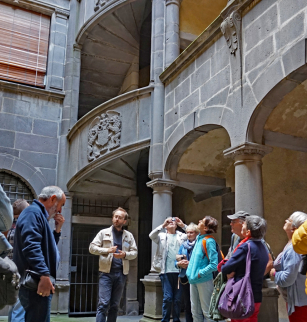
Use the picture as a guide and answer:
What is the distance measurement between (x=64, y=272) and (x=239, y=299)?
6616 millimetres

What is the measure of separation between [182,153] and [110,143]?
195cm

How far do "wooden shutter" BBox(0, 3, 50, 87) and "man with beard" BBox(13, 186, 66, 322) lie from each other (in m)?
7.93

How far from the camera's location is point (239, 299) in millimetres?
3586

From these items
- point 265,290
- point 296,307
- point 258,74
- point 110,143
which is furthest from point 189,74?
point 296,307

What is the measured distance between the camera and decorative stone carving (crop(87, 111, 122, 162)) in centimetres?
862

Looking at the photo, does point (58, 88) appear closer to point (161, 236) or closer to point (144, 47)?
point (144, 47)

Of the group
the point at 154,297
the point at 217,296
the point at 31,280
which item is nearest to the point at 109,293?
the point at 217,296

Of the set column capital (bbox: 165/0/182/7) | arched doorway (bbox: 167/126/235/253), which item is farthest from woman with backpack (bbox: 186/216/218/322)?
column capital (bbox: 165/0/182/7)

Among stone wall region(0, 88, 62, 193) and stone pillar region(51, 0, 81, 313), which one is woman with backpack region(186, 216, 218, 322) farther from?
stone wall region(0, 88, 62, 193)

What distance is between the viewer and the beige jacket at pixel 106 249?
5234mm

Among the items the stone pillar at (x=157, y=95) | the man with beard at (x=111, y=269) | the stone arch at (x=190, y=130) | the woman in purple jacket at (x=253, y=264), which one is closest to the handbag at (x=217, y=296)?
the woman in purple jacket at (x=253, y=264)

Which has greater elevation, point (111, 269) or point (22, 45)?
point (22, 45)

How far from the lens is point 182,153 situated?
7348 millimetres

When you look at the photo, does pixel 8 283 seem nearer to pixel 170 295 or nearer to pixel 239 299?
pixel 239 299
